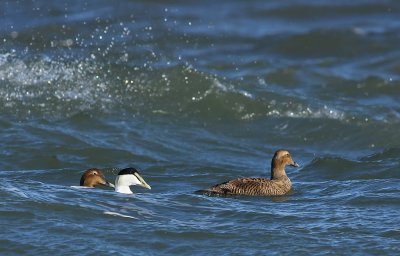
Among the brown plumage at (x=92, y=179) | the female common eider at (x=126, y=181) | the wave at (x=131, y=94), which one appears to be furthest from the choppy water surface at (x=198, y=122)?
the brown plumage at (x=92, y=179)

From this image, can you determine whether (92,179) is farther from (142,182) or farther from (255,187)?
(255,187)

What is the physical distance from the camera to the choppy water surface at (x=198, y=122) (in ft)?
39.5

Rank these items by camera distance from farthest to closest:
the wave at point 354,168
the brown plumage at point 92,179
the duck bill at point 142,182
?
the wave at point 354,168 → the brown plumage at point 92,179 → the duck bill at point 142,182

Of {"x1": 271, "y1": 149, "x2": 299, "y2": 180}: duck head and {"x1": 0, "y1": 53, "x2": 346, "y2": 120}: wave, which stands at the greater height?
{"x1": 0, "y1": 53, "x2": 346, "y2": 120}: wave

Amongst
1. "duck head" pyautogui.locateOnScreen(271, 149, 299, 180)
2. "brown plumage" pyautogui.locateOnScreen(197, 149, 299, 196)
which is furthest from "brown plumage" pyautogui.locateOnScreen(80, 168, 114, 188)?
"duck head" pyautogui.locateOnScreen(271, 149, 299, 180)

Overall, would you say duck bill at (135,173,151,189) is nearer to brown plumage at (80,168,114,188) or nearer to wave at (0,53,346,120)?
brown plumage at (80,168,114,188)

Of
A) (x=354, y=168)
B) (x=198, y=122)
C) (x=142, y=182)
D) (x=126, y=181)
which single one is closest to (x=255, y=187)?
(x=142, y=182)

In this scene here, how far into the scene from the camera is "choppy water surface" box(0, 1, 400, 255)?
12.0 metres

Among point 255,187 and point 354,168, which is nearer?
point 255,187

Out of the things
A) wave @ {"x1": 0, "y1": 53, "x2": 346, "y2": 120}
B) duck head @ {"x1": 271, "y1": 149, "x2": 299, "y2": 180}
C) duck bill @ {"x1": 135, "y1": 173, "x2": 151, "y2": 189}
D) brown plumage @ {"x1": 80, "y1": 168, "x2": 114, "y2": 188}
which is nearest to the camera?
duck bill @ {"x1": 135, "y1": 173, "x2": 151, "y2": 189}

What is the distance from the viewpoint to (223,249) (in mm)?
11477

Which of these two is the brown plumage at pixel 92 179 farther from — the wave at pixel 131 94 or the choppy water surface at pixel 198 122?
the wave at pixel 131 94

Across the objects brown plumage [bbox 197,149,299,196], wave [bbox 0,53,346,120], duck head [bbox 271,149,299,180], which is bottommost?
brown plumage [bbox 197,149,299,196]

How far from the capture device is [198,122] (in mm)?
19906
